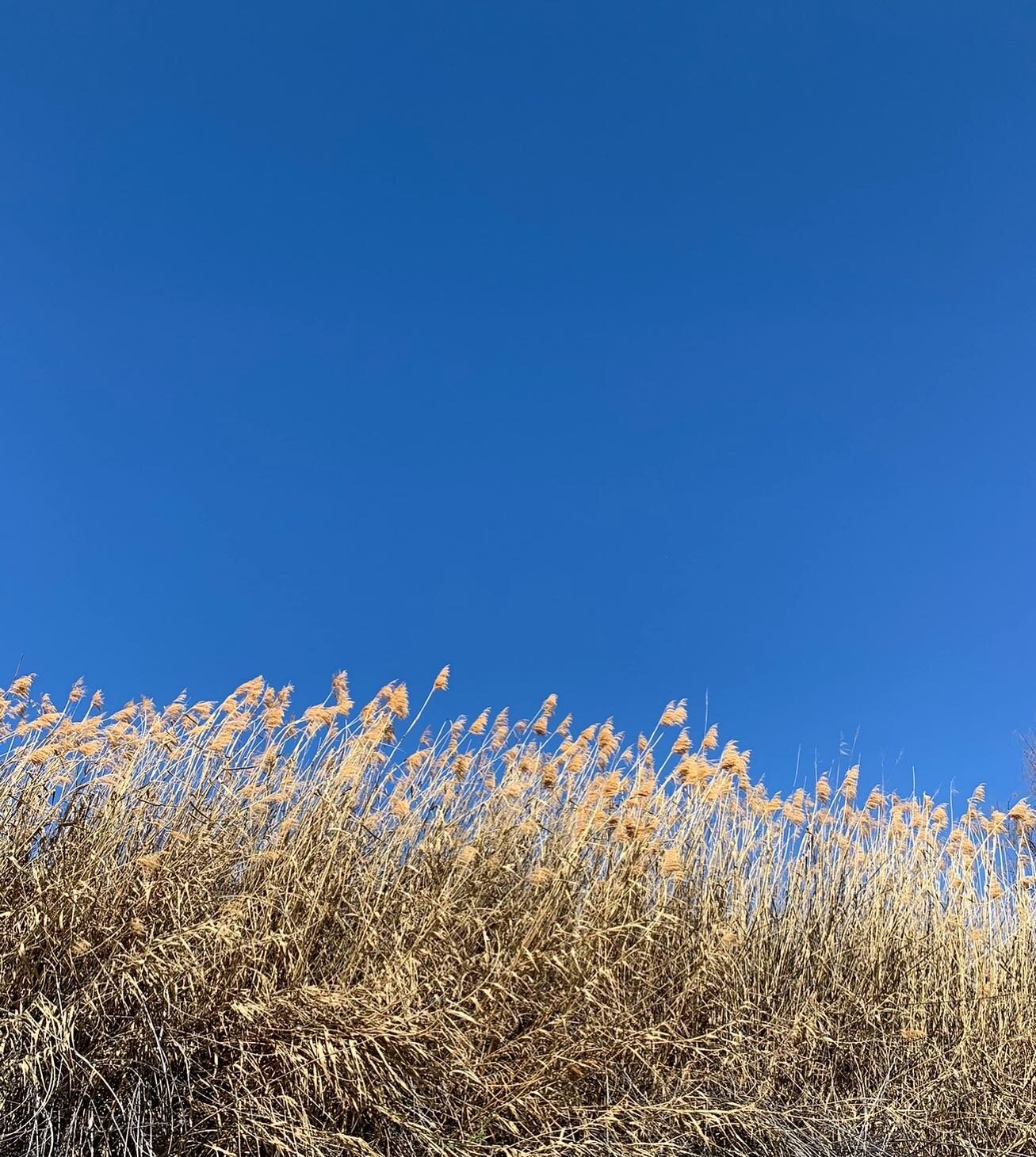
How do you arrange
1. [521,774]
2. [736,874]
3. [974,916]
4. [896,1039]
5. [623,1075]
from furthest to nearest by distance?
[974,916] → [521,774] → [736,874] → [896,1039] → [623,1075]

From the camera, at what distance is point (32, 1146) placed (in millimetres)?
1988

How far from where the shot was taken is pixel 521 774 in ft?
12.5

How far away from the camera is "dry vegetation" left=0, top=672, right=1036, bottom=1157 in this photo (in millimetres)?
2254

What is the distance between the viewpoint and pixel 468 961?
271 centimetres

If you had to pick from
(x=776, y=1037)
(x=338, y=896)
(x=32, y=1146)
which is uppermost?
(x=776, y=1037)

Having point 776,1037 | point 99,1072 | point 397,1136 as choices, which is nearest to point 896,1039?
point 776,1037

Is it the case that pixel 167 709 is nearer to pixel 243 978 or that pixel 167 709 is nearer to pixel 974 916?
pixel 243 978

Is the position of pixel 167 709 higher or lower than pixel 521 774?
lower

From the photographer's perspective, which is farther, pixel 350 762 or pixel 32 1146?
pixel 350 762

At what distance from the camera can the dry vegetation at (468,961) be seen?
2254 mm

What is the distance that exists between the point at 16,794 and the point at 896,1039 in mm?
3244

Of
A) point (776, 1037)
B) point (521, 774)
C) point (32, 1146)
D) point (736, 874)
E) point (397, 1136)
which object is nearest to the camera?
point (32, 1146)

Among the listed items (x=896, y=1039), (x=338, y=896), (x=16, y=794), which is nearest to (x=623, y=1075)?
(x=338, y=896)

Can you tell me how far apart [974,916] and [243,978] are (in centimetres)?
335
